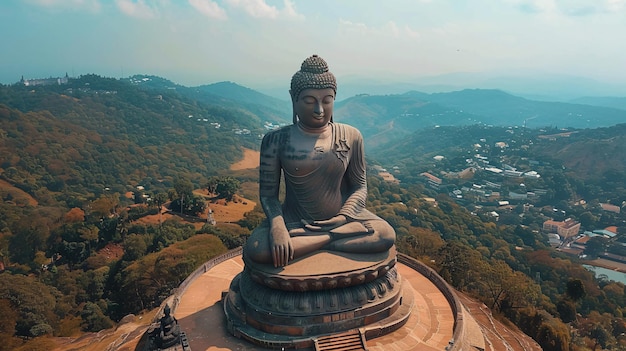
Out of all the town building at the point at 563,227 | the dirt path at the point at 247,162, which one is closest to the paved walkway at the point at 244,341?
the town building at the point at 563,227

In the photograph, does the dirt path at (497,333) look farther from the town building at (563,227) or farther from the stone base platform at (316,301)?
the town building at (563,227)

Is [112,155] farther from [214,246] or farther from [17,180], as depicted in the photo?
[214,246]

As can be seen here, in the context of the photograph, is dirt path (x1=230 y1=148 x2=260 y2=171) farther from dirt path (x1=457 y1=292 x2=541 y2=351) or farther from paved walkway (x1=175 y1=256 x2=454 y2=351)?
paved walkway (x1=175 y1=256 x2=454 y2=351)

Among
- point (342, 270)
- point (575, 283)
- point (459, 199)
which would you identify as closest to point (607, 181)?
point (459, 199)

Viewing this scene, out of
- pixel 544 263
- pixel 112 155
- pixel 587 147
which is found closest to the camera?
pixel 544 263

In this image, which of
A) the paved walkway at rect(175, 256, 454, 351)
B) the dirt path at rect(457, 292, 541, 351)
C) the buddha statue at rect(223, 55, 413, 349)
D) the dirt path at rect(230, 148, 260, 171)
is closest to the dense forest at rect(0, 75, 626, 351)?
the dirt path at rect(457, 292, 541, 351)

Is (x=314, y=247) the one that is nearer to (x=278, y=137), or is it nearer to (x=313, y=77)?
(x=278, y=137)
